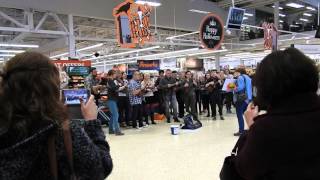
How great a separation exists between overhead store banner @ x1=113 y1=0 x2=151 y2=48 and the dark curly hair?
687 cm

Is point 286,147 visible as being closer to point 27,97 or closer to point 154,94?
point 27,97

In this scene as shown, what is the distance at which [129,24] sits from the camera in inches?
318

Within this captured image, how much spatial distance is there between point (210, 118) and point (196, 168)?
5.69 m

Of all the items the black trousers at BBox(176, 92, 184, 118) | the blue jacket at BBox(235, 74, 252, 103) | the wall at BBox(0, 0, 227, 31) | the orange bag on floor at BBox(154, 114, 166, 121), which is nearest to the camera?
the blue jacket at BBox(235, 74, 252, 103)

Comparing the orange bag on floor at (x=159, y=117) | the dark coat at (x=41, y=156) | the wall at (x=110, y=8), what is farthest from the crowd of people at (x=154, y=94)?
the dark coat at (x=41, y=156)

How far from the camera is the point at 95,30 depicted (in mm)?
18391

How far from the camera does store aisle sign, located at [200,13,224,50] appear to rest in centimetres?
850

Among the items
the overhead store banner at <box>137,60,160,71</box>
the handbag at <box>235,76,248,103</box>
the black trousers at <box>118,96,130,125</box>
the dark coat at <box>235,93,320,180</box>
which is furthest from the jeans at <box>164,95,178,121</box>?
the dark coat at <box>235,93,320,180</box>

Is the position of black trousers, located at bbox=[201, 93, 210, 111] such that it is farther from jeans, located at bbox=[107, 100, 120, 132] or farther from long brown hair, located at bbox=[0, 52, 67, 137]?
long brown hair, located at bbox=[0, 52, 67, 137]

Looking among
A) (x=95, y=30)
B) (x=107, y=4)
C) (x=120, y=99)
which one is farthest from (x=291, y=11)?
(x=120, y=99)

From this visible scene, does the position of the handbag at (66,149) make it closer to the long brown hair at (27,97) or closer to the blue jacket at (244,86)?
the long brown hair at (27,97)

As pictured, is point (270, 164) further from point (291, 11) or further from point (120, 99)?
point (291, 11)

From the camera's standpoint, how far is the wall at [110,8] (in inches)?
433

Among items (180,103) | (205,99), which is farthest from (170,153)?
(205,99)
